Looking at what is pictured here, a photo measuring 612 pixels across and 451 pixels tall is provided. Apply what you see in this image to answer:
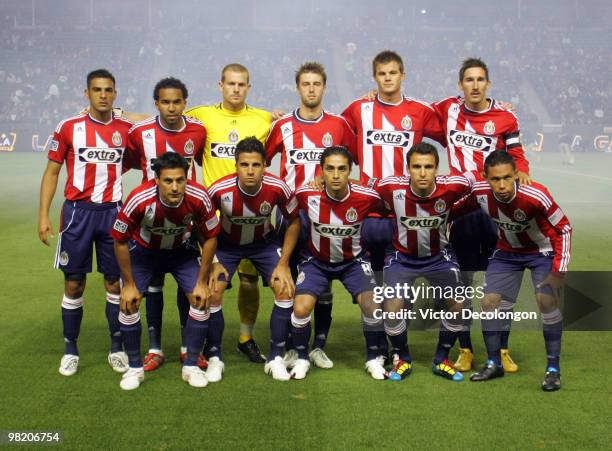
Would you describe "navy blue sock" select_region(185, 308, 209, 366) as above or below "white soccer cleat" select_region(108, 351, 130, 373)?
above

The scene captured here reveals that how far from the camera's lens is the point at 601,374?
489cm

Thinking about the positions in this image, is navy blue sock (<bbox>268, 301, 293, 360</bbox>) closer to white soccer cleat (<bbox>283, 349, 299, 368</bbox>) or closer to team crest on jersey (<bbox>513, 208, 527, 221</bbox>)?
white soccer cleat (<bbox>283, 349, 299, 368</bbox>)

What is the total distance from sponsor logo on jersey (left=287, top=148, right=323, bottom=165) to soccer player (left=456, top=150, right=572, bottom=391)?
1.03 metres

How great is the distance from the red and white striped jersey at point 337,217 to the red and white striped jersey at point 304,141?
1.10 feet

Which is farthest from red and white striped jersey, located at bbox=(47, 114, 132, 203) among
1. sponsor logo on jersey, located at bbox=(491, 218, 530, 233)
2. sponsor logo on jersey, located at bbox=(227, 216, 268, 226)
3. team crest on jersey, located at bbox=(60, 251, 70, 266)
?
sponsor logo on jersey, located at bbox=(491, 218, 530, 233)

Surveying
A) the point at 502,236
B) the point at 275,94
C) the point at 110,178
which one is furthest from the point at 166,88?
the point at 275,94

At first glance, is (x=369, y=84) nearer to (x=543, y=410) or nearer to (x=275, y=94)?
(x=275, y=94)

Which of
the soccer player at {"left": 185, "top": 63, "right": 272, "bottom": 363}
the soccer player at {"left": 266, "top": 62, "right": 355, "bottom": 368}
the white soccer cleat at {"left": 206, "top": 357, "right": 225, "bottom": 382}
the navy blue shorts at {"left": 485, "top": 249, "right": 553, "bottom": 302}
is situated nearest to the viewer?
the white soccer cleat at {"left": 206, "top": 357, "right": 225, "bottom": 382}

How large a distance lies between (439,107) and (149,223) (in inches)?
86.7

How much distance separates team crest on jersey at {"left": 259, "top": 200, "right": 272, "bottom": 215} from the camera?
16.7 ft

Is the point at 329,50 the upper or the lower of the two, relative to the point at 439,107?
upper

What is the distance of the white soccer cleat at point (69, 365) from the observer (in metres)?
4.89

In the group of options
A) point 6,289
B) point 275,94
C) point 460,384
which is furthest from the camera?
point 275,94

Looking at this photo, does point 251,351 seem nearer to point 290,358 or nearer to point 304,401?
point 290,358
